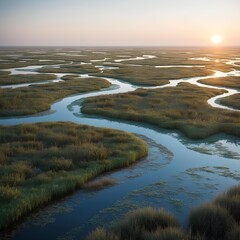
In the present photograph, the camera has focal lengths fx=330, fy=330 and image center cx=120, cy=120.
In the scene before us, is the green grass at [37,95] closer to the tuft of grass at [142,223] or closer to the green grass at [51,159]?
the green grass at [51,159]

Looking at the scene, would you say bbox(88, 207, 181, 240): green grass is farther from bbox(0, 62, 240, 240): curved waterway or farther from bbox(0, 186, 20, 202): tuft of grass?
bbox(0, 186, 20, 202): tuft of grass

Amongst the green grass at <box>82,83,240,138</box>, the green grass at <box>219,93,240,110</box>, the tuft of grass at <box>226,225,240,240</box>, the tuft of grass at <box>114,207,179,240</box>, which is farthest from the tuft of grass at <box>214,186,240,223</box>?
the green grass at <box>219,93,240,110</box>

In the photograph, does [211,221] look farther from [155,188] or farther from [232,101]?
[232,101]

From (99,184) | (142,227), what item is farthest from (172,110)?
(142,227)

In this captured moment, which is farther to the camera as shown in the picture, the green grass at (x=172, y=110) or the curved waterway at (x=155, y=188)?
the green grass at (x=172, y=110)

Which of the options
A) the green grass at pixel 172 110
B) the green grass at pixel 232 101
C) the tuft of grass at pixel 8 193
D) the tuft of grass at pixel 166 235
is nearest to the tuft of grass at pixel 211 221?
the tuft of grass at pixel 166 235
